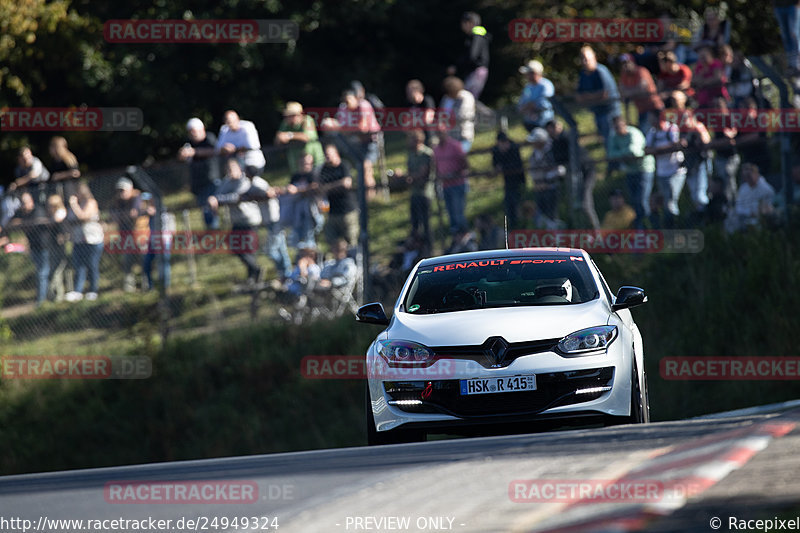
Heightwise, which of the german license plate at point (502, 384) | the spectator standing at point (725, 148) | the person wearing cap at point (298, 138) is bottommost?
the german license plate at point (502, 384)

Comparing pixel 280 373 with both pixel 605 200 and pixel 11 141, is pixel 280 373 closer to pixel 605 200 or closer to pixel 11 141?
pixel 605 200

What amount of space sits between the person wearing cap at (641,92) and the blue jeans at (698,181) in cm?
85

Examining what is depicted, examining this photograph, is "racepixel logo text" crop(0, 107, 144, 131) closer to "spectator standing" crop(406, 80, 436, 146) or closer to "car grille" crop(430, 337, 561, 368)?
"spectator standing" crop(406, 80, 436, 146)

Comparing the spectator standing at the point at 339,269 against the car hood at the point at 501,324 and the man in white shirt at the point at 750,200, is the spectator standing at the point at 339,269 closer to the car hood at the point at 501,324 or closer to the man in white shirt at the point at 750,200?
the man in white shirt at the point at 750,200

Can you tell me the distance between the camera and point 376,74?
31234 mm

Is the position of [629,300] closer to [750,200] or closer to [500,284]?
[500,284]

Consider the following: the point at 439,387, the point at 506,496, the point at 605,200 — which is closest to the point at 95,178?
the point at 605,200

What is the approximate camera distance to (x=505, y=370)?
9352 millimetres

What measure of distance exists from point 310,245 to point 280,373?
1.77 meters

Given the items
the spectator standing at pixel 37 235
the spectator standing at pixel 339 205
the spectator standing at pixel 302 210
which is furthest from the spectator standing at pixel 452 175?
the spectator standing at pixel 37 235

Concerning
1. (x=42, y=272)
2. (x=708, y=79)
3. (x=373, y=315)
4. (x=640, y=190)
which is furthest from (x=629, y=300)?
(x=42, y=272)

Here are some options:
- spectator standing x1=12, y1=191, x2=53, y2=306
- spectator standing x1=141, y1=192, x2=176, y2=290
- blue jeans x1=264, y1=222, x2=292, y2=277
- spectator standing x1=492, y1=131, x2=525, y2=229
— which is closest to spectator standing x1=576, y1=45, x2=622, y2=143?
spectator standing x1=492, y1=131, x2=525, y2=229

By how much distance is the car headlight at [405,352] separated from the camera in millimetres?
9547

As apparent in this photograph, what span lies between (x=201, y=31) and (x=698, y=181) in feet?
55.7
